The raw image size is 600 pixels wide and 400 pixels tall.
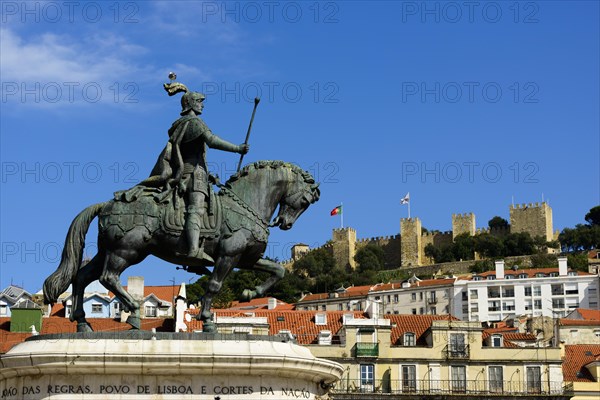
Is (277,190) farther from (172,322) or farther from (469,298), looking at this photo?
(469,298)

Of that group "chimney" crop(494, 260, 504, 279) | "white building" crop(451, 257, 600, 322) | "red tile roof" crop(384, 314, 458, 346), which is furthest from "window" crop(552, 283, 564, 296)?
"red tile roof" crop(384, 314, 458, 346)

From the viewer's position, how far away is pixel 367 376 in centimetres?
5738

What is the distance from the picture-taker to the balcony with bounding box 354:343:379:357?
57188mm

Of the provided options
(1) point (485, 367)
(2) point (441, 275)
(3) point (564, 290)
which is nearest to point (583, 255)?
(2) point (441, 275)

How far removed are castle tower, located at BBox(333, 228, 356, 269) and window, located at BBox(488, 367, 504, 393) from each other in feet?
384

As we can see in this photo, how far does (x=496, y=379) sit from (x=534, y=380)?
1855mm

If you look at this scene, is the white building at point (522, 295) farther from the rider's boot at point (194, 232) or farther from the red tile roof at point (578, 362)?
the rider's boot at point (194, 232)

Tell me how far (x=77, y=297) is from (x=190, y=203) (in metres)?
2.17

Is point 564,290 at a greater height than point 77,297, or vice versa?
point 564,290

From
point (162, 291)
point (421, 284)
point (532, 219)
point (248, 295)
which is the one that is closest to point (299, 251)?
point (532, 219)

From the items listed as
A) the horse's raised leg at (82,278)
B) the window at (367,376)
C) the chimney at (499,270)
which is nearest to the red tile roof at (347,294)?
the chimney at (499,270)

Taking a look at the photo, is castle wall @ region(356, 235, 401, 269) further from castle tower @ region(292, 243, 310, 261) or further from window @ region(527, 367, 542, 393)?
window @ region(527, 367, 542, 393)

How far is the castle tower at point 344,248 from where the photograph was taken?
578 feet

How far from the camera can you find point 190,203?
53.7ft
